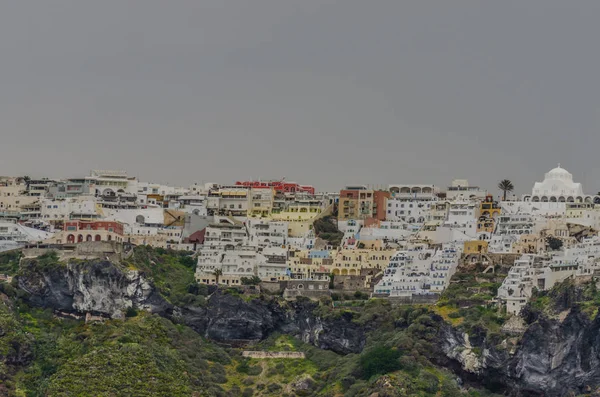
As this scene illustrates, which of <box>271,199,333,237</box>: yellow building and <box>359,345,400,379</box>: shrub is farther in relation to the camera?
<box>271,199,333,237</box>: yellow building

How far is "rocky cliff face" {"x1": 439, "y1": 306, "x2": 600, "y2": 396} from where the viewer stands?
110375 mm

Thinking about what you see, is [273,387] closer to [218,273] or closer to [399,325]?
[399,325]

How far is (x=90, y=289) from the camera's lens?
408 ft

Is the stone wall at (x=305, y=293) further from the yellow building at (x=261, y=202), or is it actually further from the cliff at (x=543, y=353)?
the yellow building at (x=261, y=202)

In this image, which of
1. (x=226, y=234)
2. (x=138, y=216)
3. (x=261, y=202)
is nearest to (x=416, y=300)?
(x=226, y=234)

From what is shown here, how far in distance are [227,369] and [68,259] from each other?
14648 mm

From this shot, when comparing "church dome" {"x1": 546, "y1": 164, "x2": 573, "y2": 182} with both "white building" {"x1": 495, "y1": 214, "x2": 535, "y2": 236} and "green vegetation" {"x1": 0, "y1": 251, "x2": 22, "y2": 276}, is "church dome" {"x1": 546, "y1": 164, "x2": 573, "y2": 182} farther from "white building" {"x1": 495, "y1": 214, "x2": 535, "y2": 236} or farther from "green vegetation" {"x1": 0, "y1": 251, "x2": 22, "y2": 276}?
"green vegetation" {"x1": 0, "y1": 251, "x2": 22, "y2": 276}

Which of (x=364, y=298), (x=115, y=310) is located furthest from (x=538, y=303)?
(x=115, y=310)

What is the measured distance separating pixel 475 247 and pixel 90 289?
26.5 meters

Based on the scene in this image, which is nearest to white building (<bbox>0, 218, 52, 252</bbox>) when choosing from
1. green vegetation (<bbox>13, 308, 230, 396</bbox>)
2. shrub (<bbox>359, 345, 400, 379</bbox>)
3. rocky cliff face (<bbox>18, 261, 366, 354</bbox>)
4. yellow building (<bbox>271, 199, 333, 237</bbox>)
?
rocky cliff face (<bbox>18, 261, 366, 354</bbox>)

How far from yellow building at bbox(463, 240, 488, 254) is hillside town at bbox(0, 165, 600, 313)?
0.10 metres

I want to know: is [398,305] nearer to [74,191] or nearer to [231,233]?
[231,233]

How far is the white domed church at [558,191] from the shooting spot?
139375 millimetres

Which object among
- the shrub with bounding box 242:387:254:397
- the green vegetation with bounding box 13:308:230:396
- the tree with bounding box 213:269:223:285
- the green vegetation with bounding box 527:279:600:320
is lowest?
the shrub with bounding box 242:387:254:397
